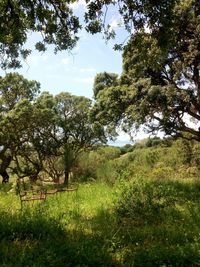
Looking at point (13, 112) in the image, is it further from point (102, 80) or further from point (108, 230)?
point (108, 230)

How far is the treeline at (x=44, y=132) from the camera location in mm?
28375

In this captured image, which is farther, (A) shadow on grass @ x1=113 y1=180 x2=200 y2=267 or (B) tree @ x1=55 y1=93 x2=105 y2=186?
(B) tree @ x1=55 y1=93 x2=105 y2=186

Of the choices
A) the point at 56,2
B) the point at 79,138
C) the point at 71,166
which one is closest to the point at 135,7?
the point at 56,2

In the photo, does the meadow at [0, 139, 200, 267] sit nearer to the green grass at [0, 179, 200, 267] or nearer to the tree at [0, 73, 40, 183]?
the green grass at [0, 179, 200, 267]

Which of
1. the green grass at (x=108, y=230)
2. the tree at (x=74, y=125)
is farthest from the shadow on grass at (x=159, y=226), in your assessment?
the tree at (x=74, y=125)

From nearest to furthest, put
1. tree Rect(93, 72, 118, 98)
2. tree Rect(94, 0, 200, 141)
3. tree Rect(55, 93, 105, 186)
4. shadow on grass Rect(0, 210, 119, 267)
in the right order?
1. shadow on grass Rect(0, 210, 119, 267)
2. tree Rect(94, 0, 200, 141)
3. tree Rect(93, 72, 118, 98)
4. tree Rect(55, 93, 105, 186)

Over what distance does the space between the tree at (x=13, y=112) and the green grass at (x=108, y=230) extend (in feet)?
51.8

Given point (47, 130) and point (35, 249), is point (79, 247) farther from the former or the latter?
point (47, 130)

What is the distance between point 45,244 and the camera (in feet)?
21.9

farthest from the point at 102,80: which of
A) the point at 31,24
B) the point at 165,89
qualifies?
the point at 31,24

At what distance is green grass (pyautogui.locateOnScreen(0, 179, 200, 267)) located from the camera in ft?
19.6

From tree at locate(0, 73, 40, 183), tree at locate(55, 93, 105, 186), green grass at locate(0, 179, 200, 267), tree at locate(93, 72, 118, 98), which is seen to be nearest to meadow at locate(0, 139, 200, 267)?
green grass at locate(0, 179, 200, 267)

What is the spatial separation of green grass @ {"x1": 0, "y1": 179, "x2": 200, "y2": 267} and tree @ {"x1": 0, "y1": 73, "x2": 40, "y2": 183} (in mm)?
15793

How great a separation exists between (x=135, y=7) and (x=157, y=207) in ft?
16.3
